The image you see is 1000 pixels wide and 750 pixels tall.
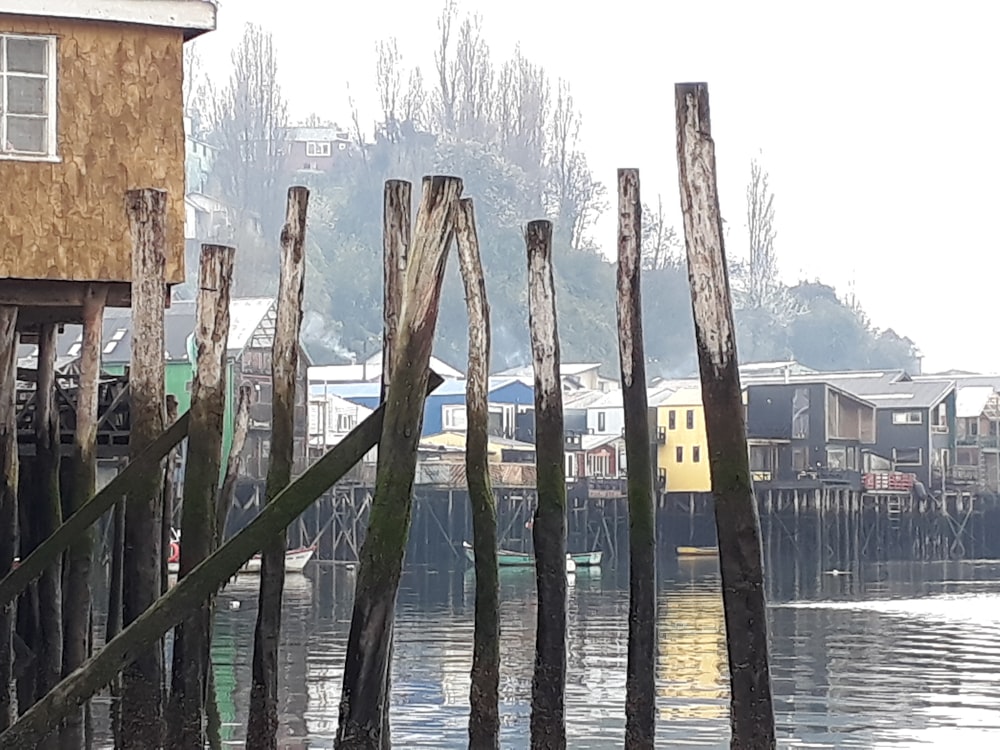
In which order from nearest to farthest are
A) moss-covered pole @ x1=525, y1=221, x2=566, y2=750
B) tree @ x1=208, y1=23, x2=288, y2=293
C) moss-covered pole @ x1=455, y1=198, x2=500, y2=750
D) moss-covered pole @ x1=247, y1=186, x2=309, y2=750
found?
1. moss-covered pole @ x1=455, y1=198, x2=500, y2=750
2. moss-covered pole @ x1=525, y1=221, x2=566, y2=750
3. moss-covered pole @ x1=247, y1=186, x2=309, y2=750
4. tree @ x1=208, y1=23, x2=288, y2=293

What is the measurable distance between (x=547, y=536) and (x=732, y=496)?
2651 mm

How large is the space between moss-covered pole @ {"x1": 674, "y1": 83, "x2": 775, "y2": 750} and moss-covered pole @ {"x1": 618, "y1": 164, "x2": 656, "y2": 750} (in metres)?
1.68

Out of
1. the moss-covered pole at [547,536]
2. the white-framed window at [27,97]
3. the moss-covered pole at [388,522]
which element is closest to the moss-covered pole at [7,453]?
the white-framed window at [27,97]

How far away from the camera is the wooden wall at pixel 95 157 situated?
18062 millimetres

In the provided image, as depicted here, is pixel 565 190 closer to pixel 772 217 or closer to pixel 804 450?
pixel 772 217

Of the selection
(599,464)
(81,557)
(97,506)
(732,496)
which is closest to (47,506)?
(81,557)

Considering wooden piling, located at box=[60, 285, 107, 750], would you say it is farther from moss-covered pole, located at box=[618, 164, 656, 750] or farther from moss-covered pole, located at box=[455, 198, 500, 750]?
moss-covered pole, located at box=[618, 164, 656, 750]

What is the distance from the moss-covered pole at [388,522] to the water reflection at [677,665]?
345 inches

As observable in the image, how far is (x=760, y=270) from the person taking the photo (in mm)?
146500

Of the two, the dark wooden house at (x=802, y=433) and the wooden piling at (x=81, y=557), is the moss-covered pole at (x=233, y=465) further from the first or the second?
the dark wooden house at (x=802, y=433)

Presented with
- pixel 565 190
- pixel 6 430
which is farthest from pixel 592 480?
pixel 6 430

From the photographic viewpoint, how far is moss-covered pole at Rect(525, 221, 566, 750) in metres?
14.4

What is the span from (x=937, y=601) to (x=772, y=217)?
3619 inches

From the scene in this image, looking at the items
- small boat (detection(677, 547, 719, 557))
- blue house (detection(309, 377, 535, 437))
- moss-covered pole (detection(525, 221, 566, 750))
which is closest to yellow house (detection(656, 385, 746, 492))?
small boat (detection(677, 547, 719, 557))
